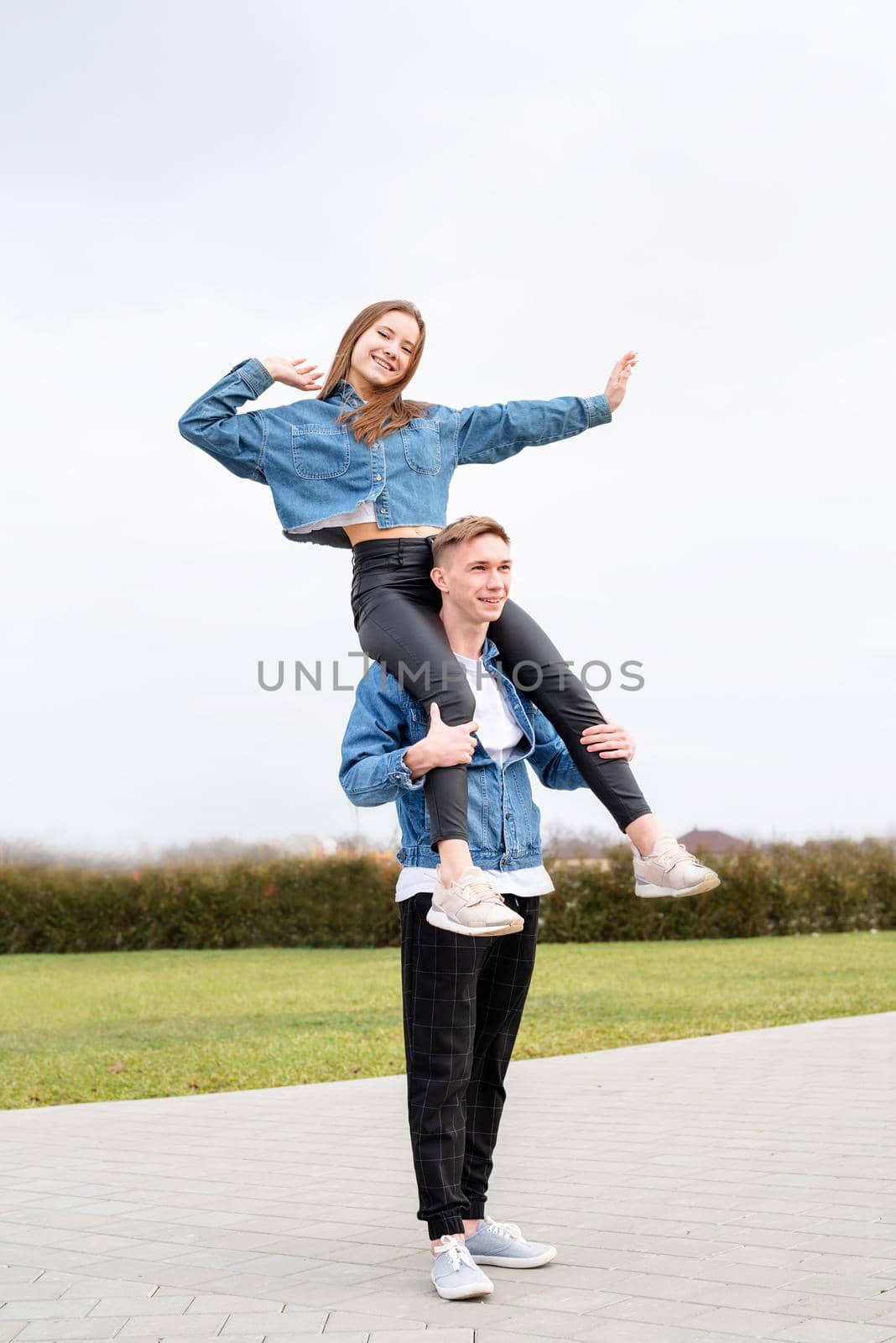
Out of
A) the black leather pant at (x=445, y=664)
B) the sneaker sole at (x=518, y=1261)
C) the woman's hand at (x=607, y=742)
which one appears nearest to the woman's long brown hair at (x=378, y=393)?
the black leather pant at (x=445, y=664)

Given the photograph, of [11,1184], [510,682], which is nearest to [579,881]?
[11,1184]

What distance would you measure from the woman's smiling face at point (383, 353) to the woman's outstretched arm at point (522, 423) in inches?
10.9

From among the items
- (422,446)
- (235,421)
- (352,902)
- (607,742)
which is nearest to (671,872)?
(607,742)

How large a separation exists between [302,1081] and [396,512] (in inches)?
221

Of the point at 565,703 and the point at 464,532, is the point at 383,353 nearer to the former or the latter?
the point at 464,532

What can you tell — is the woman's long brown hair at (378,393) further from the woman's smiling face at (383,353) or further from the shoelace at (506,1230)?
the shoelace at (506,1230)

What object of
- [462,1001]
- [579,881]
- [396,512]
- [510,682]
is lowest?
[579,881]

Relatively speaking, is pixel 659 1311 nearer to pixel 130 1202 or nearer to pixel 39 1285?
pixel 39 1285

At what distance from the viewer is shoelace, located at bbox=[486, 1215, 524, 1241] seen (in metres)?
3.81

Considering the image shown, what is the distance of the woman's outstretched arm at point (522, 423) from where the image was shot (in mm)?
4230

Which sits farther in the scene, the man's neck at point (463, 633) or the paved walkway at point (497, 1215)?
the man's neck at point (463, 633)

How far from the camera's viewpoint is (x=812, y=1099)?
6422mm

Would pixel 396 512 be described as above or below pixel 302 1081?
above

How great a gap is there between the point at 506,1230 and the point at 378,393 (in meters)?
2.52
